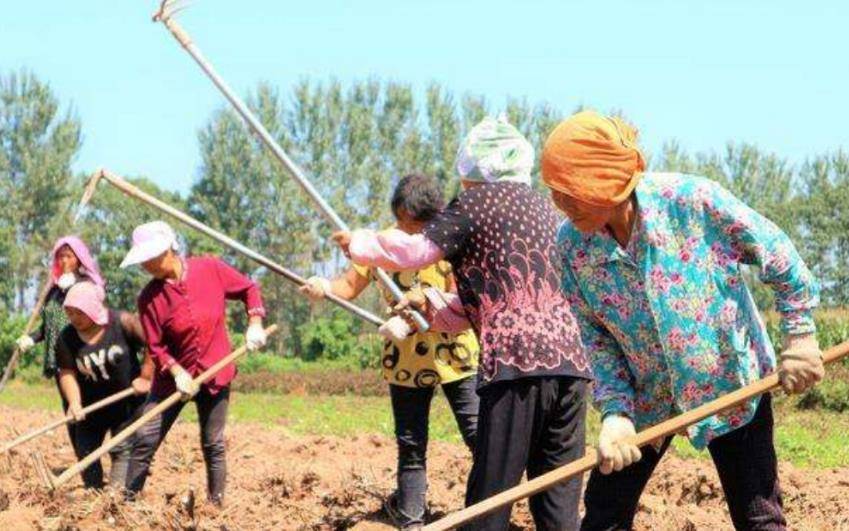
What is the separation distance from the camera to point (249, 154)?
4894 centimetres

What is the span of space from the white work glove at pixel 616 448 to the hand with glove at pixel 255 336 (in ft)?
12.4

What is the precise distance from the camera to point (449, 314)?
4.87 m

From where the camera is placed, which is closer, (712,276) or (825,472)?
(712,276)

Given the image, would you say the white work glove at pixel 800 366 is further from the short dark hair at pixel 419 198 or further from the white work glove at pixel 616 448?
the short dark hair at pixel 419 198

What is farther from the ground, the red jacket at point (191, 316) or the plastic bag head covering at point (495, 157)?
the plastic bag head covering at point (495, 157)

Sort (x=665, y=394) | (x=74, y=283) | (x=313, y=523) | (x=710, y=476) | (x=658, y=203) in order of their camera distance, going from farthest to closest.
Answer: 1. (x=74, y=283)
2. (x=710, y=476)
3. (x=313, y=523)
4. (x=665, y=394)
5. (x=658, y=203)

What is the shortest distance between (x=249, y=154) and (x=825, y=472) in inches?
1660

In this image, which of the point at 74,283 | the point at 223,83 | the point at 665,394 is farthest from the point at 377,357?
→ the point at 665,394

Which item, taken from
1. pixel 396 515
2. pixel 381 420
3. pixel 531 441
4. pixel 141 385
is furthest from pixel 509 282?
pixel 381 420

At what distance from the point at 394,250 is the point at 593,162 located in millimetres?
1092

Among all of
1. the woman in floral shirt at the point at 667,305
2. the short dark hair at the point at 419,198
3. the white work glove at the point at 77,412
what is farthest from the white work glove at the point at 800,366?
the white work glove at the point at 77,412

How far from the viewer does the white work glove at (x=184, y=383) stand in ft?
22.7

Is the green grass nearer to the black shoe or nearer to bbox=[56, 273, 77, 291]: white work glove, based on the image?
the black shoe

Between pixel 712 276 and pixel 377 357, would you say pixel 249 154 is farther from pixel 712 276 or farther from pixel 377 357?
pixel 712 276
